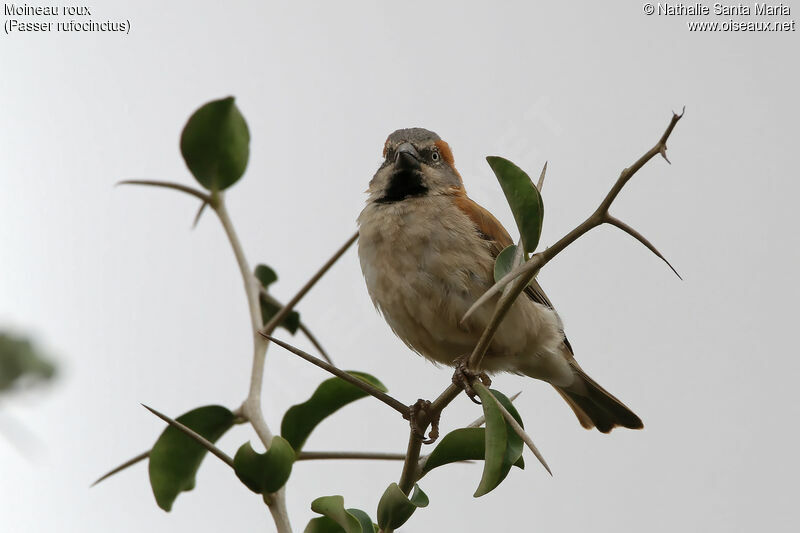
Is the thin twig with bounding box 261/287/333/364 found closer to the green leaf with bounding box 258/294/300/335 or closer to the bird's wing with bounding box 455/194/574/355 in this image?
the green leaf with bounding box 258/294/300/335

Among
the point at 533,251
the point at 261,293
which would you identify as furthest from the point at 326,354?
the point at 533,251

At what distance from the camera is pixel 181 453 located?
1.94 m

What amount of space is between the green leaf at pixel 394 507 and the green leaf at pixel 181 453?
591 millimetres

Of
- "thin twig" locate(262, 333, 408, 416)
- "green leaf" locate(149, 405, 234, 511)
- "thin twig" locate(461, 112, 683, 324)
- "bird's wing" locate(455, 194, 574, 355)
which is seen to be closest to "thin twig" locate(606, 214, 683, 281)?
"thin twig" locate(461, 112, 683, 324)

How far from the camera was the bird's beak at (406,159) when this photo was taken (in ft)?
11.0

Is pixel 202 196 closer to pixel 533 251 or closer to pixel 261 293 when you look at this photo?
pixel 261 293

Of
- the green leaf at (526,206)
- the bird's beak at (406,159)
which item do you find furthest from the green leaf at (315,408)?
the bird's beak at (406,159)

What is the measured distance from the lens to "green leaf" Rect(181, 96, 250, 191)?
2.21 metres

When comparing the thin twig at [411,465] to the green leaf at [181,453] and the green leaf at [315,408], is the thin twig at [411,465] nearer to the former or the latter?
the green leaf at [315,408]

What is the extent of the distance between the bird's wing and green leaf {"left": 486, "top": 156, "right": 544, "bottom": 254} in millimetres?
1635

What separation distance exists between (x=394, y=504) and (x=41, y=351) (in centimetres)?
792

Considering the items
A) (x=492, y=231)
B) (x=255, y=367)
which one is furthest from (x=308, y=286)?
(x=492, y=231)

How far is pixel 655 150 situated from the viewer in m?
1.20

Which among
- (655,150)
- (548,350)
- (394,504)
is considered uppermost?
(655,150)
